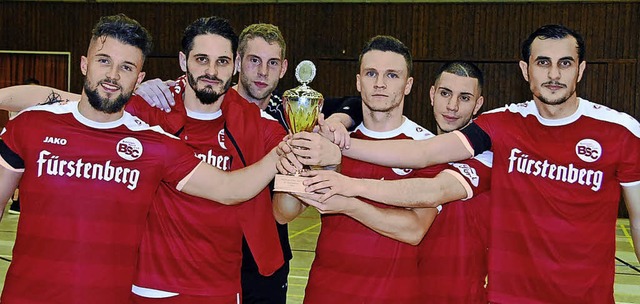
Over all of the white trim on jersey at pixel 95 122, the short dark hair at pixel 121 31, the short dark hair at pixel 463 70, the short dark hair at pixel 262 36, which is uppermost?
the short dark hair at pixel 262 36

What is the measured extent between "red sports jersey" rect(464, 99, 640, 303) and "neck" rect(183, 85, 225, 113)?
1.44 metres

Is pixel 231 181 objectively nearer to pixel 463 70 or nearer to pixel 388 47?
pixel 388 47

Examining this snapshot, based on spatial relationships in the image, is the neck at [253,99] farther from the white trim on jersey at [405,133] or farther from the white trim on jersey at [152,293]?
the white trim on jersey at [152,293]

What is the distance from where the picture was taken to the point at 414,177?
3549mm

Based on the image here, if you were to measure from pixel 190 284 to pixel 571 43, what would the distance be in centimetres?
236

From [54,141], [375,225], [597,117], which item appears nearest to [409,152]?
[375,225]

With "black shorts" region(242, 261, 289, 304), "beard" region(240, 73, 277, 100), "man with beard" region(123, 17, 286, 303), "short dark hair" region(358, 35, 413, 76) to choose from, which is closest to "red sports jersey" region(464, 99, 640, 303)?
"short dark hair" region(358, 35, 413, 76)

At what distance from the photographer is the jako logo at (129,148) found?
3.21 metres

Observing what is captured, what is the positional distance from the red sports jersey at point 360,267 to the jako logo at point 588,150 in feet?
3.24

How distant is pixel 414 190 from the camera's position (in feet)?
10.9

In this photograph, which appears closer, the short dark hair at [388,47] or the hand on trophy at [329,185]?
the hand on trophy at [329,185]

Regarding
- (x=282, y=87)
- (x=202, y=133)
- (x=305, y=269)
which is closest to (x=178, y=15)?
(x=282, y=87)

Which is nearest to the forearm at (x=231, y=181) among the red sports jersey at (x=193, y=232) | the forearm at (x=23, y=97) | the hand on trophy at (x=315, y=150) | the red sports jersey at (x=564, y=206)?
the red sports jersey at (x=193, y=232)

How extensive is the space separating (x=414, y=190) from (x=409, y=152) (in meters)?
0.20
